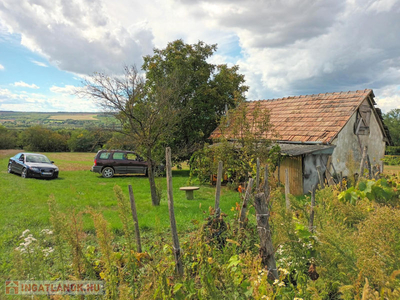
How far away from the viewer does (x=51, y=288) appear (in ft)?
9.10

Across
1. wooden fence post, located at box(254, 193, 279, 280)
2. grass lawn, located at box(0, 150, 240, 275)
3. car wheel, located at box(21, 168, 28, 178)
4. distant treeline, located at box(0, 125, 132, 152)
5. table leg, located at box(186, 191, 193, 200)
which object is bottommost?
table leg, located at box(186, 191, 193, 200)

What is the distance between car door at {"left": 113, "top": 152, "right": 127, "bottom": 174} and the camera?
17.3m

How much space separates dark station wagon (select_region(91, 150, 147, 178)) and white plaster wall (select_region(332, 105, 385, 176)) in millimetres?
11462

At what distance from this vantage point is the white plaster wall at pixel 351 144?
12.7 m

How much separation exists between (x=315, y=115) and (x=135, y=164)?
11277mm

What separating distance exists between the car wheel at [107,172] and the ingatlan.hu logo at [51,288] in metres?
14.7

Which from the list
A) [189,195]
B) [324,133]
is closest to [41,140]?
[189,195]

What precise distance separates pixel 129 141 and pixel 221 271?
6.73 metres

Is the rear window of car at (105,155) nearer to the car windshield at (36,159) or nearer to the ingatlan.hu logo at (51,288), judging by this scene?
the car windshield at (36,159)

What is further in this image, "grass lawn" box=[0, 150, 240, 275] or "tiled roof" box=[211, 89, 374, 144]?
"tiled roof" box=[211, 89, 374, 144]

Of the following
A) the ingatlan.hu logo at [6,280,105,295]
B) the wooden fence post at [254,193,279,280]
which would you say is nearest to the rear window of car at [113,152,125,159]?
the ingatlan.hu logo at [6,280,105,295]

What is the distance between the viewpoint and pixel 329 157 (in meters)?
12.2

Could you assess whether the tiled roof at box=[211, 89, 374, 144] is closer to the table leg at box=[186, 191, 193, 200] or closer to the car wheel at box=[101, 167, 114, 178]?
the table leg at box=[186, 191, 193, 200]

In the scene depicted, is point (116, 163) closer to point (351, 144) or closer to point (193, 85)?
point (193, 85)
